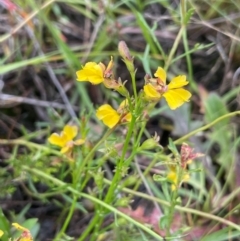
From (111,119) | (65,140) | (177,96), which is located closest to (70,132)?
(65,140)

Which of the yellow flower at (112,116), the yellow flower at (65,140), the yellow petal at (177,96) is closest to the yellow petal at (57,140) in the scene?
the yellow flower at (65,140)

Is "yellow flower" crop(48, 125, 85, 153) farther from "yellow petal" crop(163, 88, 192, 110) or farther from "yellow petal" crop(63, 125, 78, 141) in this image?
"yellow petal" crop(163, 88, 192, 110)

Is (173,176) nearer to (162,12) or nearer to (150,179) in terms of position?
(150,179)

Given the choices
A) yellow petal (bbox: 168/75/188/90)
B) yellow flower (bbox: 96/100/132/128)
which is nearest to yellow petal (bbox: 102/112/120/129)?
yellow flower (bbox: 96/100/132/128)

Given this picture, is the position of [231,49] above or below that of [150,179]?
above

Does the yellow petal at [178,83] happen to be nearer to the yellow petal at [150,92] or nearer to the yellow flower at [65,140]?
the yellow petal at [150,92]

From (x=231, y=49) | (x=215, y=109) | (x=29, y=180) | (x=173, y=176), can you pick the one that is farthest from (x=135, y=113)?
(x=231, y=49)

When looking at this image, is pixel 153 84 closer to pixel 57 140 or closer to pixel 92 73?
pixel 92 73
